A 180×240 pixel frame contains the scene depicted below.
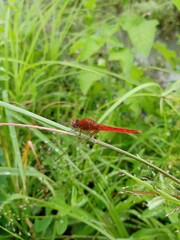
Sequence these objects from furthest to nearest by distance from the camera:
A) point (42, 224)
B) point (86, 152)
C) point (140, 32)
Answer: point (140, 32) → point (86, 152) → point (42, 224)

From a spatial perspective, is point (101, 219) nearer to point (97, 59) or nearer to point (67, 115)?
point (67, 115)

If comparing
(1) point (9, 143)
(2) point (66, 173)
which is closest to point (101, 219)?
(2) point (66, 173)

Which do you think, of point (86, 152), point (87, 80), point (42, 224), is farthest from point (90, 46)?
point (42, 224)

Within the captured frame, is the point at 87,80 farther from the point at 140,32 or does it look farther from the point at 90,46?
the point at 140,32

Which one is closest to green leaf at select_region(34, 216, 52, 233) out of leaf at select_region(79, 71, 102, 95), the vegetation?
the vegetation

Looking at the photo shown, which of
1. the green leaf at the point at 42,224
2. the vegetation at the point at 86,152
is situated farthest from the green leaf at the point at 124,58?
the green leaf at the point at 42,224

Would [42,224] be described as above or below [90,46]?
below

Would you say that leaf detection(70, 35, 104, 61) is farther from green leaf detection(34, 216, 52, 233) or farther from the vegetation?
green leaf detection(34, 216, 52, 233)
